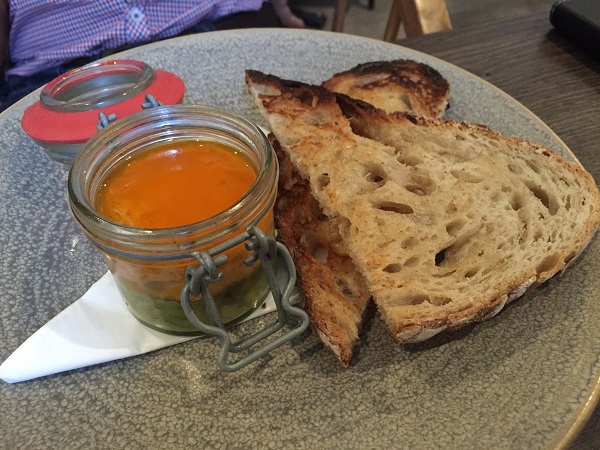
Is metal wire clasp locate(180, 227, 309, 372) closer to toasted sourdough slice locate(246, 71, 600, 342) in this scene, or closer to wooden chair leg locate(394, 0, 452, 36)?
toasted sourdough slice locate(246, 71, 600, 342)

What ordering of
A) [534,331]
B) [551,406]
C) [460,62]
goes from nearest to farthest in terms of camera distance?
[551,406] < [534,331] < [460,62]

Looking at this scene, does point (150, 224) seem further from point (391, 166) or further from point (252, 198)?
point (391, 166)

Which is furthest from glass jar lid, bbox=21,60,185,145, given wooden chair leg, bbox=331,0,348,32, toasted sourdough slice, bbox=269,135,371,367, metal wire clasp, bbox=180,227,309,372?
wooden chair leg, bbox=331,0,348,32

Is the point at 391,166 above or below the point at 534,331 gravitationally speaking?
above

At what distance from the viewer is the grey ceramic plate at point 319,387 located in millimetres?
766

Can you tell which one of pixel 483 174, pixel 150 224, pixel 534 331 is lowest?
pixel 534 331

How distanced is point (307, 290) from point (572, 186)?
61 centimetres

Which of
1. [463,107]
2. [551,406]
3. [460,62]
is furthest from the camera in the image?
[460,62]

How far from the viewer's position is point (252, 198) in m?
0.80

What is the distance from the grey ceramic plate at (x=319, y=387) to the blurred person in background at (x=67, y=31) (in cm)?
92

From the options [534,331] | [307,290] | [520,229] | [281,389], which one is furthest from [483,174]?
[281,389]

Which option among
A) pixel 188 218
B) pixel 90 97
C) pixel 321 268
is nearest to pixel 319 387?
pixel 321 268

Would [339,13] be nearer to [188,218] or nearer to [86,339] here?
[188,218]

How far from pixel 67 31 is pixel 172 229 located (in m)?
1.32
